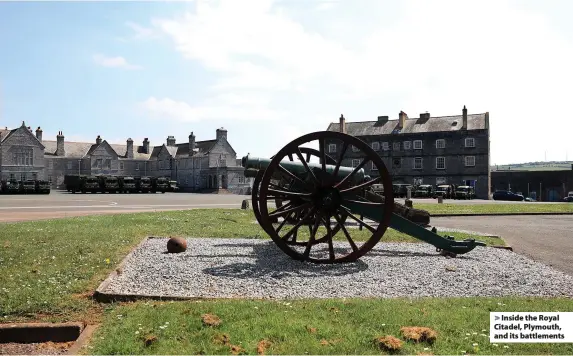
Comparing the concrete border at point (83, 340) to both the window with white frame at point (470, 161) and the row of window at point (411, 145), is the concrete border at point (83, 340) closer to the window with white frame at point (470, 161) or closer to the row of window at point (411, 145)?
the window with white frame at point (470, 161)

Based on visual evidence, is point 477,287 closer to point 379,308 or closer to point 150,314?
point 379,308

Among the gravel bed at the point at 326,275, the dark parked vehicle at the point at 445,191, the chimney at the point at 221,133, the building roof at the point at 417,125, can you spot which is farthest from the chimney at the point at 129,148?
the gravel bed at the point at 326,275

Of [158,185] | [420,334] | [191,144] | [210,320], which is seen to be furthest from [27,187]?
[420,334]

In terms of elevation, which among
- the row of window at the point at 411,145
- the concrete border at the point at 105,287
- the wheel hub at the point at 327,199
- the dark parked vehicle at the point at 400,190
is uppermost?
the row of window at the point at 411,145

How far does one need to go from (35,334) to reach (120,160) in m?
78.6

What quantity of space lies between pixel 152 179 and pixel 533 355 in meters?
55.9

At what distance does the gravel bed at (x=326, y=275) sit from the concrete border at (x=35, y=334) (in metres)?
1.21

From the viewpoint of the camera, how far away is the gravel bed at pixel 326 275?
678 centimetres

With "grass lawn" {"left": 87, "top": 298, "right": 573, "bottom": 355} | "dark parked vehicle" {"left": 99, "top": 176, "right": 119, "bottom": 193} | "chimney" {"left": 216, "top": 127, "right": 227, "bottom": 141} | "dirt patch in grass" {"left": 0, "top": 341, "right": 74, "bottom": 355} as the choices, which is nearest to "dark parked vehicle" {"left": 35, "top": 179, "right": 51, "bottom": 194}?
"dark parked vehicle" {"left": 99, "top": 176, "right": 119, "bottom": 193}

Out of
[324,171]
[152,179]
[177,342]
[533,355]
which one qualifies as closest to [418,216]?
[324,171]

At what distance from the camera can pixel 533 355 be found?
14.4 ft

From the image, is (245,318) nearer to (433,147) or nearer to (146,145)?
(433,147)

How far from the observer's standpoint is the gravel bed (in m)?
6.78

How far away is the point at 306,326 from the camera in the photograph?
4.96m
